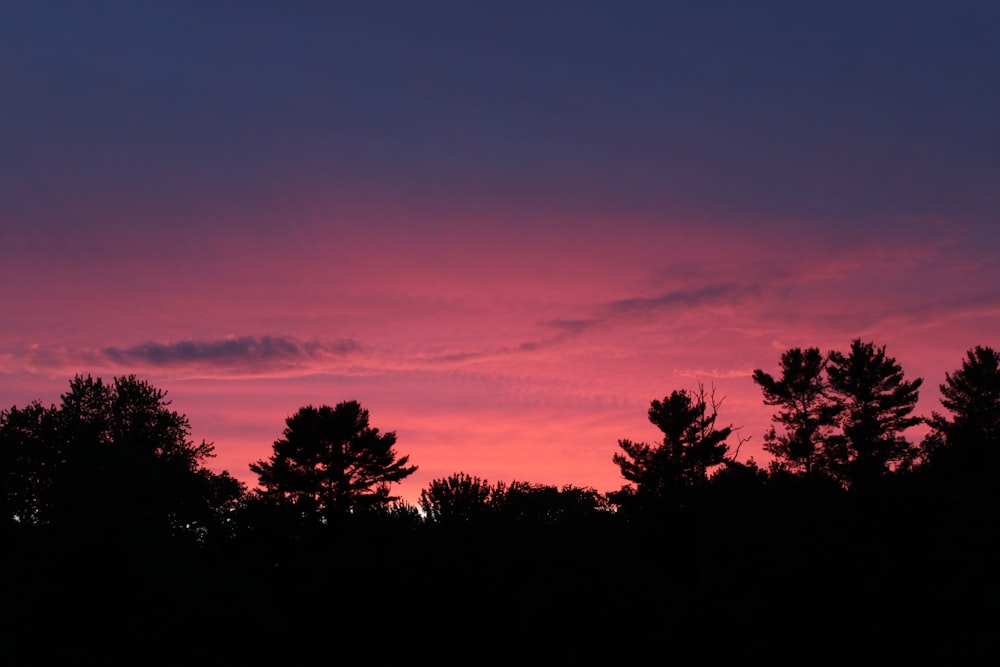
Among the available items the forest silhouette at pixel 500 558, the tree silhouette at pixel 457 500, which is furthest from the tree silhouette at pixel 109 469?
the tree silhouette at pixel 457 500

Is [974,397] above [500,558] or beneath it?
above

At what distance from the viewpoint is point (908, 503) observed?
42562 millimetres

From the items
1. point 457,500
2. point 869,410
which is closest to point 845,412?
point 869,410

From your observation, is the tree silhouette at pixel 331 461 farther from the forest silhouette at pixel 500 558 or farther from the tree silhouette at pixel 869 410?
the tree silhouette at pixel 869 410

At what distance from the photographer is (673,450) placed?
64.5 meters

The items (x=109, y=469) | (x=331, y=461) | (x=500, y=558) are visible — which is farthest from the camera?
(x=331, y=461)

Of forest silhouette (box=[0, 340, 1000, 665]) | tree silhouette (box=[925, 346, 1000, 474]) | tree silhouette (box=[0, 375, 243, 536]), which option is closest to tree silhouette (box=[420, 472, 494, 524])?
forest silhouette (box=[0, 340, 1000, 665])

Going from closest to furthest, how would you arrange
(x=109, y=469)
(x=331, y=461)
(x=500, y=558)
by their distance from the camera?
(x=109, y=469), (x=500, y=558), (x=331, y=461)

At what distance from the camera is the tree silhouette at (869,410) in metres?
60.4

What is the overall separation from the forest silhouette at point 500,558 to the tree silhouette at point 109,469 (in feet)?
0.43

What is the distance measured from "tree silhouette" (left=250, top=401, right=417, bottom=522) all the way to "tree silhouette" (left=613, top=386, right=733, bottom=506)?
21.2 meters

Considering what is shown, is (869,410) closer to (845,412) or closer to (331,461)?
(845,412)

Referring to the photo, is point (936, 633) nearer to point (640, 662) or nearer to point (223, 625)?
point (640, 662)

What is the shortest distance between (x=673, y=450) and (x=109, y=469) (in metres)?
43.3
